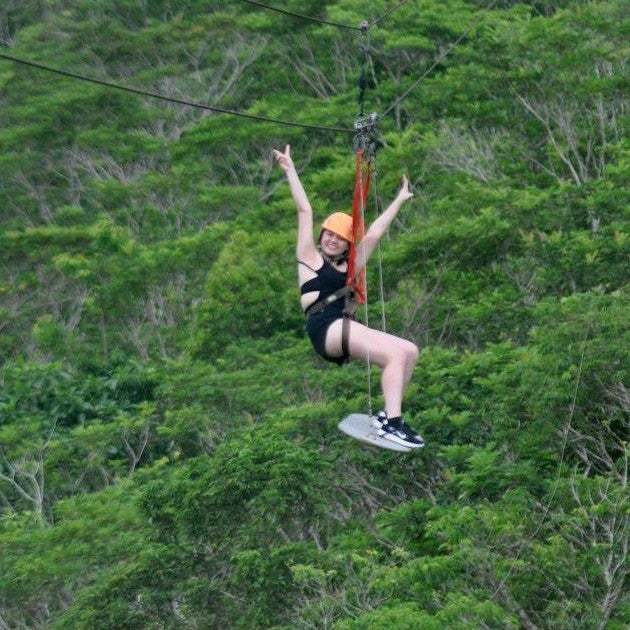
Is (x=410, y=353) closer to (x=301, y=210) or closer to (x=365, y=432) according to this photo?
(x=365, y=432)

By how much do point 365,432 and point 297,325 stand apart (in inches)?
348

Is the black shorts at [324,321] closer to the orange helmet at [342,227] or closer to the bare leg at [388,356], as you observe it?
the bare leg at [388,356]

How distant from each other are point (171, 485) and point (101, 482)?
4.08 meters

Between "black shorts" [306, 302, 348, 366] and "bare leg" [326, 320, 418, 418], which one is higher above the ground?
"black shorts" [306, 302, 348, 366]

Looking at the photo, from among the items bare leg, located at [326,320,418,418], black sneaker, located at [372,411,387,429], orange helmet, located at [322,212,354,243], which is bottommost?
black sneaker, located at [372,411,387,429]

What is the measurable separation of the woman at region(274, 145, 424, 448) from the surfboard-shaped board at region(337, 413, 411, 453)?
31mm

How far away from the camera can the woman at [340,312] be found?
7.41 metres

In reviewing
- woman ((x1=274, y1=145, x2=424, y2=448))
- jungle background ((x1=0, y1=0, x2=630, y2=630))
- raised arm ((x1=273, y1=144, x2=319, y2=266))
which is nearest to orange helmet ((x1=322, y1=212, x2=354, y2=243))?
woman ((x1=274, y1=145, x2=424, y2=448))

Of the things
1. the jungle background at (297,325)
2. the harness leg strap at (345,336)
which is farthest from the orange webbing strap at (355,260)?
the jungle background at (297,325)

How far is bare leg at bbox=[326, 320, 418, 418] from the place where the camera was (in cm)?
741

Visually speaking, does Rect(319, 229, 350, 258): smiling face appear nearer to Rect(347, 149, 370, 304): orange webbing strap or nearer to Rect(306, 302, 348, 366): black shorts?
Rect(347, 149, 370, 304): orange webbing strap

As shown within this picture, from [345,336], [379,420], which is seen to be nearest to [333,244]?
[345,336]

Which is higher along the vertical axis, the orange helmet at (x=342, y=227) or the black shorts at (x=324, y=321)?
the orange helmet at (x=342, y=227)

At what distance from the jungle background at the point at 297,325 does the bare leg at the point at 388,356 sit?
1.82m
